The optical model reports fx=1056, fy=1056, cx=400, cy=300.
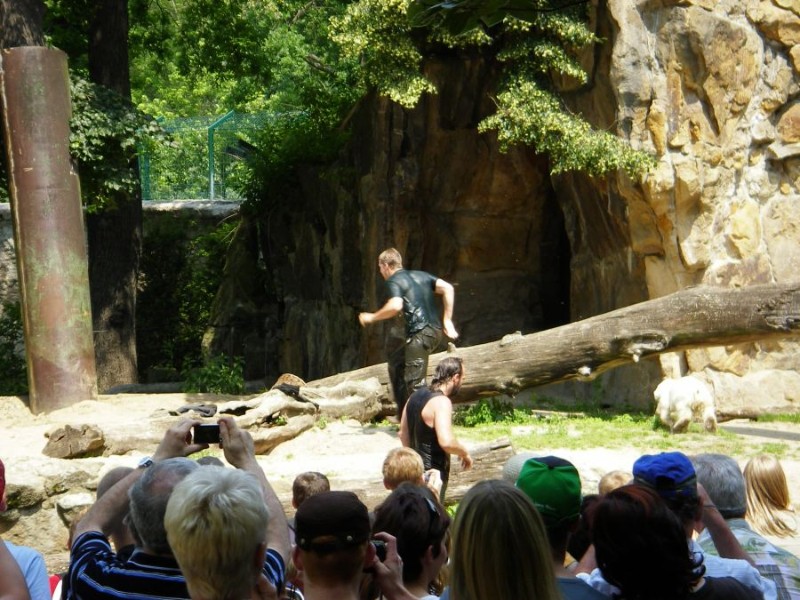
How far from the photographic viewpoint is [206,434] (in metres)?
3.36

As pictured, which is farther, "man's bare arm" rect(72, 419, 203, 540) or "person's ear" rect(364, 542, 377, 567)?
"man's bare arm" rect(72, 419, 203, 540)

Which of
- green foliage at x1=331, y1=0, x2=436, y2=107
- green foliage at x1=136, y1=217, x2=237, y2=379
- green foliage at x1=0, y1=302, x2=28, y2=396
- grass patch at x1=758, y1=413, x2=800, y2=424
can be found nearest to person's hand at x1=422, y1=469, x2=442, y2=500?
grass patch at x1=758, y1=413, x2=800, y2=424

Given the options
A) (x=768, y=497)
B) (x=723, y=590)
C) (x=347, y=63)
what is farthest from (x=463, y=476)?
(x=347, y=63)

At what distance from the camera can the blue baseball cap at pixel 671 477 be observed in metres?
3.14

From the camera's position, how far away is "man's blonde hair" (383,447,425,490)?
480cm

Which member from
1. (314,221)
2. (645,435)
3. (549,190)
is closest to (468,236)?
(549,190)

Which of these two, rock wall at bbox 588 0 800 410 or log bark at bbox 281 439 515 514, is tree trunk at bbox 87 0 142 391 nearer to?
rock wall at bbox 588 0 800 410

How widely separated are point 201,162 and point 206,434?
2079 centimetres

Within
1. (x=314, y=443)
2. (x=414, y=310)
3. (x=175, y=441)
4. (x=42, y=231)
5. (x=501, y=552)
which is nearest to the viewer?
(x=501, y=552)

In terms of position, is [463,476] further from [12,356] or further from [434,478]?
[12,356]

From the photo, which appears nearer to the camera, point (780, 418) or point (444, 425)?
point (444, 425)

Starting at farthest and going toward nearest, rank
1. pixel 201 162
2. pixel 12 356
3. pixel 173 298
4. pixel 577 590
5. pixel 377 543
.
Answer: pixel 201 162
pixel 173 298
pixel 12 356
pixel 377 543
pixel 577 590

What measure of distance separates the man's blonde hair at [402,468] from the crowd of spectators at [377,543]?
56.4 inches

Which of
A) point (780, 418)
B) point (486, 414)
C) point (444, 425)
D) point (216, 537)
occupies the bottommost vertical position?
point (780, 418)
